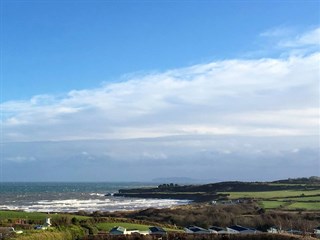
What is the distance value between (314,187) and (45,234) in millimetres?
101231

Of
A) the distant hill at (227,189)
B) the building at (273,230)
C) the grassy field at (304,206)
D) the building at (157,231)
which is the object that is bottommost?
the building at (273,230)

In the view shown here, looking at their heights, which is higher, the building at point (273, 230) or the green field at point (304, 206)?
the green field at point (304, 206)

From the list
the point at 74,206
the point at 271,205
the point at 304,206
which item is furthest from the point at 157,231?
the point at 74,206

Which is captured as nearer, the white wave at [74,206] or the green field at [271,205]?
the green field at [271,205]

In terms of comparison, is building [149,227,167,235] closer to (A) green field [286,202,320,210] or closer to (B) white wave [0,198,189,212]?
(A) green field [286,202,320,210]

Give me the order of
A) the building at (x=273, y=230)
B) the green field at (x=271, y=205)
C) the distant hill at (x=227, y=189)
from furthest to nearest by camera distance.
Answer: the distant hill at (x=227, y=189) < the green field at (x=271, y=205) < the building at (x=273, y=230)

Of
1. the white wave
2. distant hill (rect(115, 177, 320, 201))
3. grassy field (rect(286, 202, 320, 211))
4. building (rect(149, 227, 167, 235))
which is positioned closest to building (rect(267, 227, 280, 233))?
building (rect(149, 227, 167, 235))

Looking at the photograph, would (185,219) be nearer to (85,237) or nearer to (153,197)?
(85,237)

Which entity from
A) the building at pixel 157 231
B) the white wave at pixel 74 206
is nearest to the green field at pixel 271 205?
the white wave at pixel 74 206

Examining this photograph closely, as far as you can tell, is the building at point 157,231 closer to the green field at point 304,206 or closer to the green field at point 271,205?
the green field at point 304,206

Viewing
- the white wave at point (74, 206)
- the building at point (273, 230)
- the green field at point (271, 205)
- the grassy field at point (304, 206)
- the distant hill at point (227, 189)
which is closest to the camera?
the building at point (273, 230)

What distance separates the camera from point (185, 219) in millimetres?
72250

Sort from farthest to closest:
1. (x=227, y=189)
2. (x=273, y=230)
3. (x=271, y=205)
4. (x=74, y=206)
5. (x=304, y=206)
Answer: (x=227, y=189)
(x=74, y=206)
(x=271, y=205)
(x=304, y=206)
(x=273, y=230)

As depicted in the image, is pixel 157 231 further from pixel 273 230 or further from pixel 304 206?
pixel 304 206
